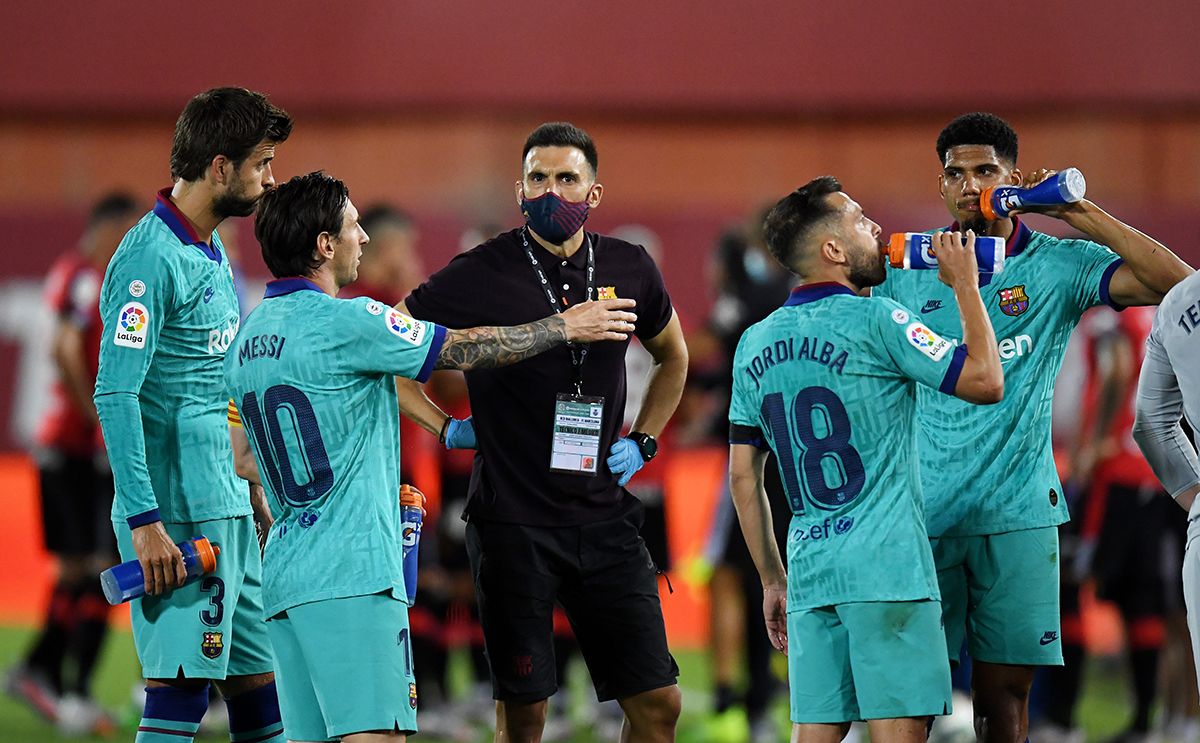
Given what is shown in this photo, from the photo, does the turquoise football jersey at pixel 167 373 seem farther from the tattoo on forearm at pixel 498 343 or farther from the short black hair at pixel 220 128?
the tattoo on forearm at pixel 498 343

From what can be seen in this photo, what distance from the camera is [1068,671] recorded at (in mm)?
7293

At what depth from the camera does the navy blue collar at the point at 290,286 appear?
4.33 metres

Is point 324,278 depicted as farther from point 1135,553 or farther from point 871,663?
point 1135,553

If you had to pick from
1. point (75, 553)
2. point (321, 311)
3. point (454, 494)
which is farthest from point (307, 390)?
point (75, 553)

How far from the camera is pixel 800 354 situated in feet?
14.4

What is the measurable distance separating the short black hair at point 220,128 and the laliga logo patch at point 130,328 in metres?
0.52

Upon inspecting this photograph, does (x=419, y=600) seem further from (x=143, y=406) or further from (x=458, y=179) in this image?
(x=458, y=179)

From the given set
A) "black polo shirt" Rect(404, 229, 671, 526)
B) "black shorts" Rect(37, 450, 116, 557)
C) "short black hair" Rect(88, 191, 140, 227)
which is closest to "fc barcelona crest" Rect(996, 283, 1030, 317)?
"black polo shirt" Rect(404, 229, 671, 526)

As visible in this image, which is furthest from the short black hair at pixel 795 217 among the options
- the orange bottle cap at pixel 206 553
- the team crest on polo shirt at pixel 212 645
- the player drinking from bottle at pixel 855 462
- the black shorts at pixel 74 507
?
the black shorts at pixel 74 507

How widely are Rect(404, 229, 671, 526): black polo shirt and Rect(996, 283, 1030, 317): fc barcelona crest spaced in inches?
49.6

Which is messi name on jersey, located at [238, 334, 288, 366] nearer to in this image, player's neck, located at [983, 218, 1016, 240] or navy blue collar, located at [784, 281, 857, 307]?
navy blue collar, located at [784, 281, 857, 307]

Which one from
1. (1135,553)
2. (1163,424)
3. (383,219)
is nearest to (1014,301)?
(1163,424)

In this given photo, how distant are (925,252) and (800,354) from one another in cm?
51

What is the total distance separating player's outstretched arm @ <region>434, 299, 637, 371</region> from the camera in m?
4.41
